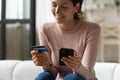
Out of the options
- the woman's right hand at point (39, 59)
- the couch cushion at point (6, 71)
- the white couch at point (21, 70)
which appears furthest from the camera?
the couch cushion at point (6, 71)

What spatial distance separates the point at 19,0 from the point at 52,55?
256cm

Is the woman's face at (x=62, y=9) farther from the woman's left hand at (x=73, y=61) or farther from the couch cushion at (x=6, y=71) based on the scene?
the couch cushion at (x=6, y=71)

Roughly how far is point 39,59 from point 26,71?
0.51 m

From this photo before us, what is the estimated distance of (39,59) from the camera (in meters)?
1.34

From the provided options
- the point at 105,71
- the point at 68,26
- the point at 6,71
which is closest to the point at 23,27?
the point at 6,71

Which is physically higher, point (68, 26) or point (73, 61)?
point (68, 26)

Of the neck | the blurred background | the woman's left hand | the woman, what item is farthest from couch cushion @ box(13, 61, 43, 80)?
the blurred background

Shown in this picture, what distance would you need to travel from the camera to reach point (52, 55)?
145 centimetres

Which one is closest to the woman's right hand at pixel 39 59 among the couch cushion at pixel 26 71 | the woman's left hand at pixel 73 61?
the woman's left hand at pixel 73 61

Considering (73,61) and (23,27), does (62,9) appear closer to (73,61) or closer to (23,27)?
(73,61)

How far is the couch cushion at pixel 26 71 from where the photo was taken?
1.80 m

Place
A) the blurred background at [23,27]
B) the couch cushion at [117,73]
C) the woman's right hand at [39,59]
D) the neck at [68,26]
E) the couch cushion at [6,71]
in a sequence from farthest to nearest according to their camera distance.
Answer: the blurred background at [23,27]
the couch cushion at [6,71]
the couch cushion at [117,73]
the neck at [68,26]
the woman's right hand at [39,59]

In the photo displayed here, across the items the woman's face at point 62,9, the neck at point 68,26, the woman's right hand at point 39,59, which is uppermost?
the woman's face at point 62,9

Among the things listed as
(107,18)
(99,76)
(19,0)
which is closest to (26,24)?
(19,0)
